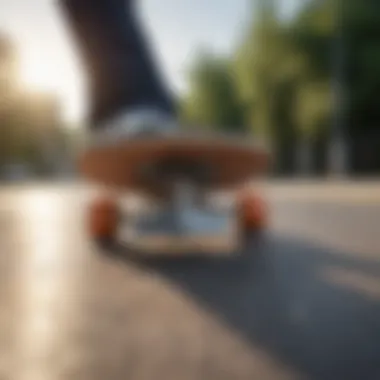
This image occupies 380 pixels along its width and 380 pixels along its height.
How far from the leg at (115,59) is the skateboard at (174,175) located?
1.25 ft

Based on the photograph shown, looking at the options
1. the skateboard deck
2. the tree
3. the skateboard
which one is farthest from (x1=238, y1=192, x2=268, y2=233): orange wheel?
the tree

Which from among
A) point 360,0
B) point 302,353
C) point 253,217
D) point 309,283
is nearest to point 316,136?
point 360,0

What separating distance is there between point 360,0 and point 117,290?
40.5 feet

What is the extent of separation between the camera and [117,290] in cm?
255

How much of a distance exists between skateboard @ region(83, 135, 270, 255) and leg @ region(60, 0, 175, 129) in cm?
38

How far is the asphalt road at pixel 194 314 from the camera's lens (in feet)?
5.11

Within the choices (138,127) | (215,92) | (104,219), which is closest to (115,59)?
(138,127)

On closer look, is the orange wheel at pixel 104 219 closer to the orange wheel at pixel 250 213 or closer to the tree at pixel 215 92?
the orange wheel at pixel 250 213

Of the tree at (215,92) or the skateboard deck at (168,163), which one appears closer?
the skateboard deck at (168,163)

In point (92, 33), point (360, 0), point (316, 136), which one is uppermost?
point (360, 0)

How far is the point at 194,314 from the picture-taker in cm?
212

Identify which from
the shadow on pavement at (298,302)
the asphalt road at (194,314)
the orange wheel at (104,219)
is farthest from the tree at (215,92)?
the shadow on pavement at (298,302)

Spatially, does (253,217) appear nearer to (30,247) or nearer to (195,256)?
(195,256)

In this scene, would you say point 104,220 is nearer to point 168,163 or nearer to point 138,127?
point 168,163
